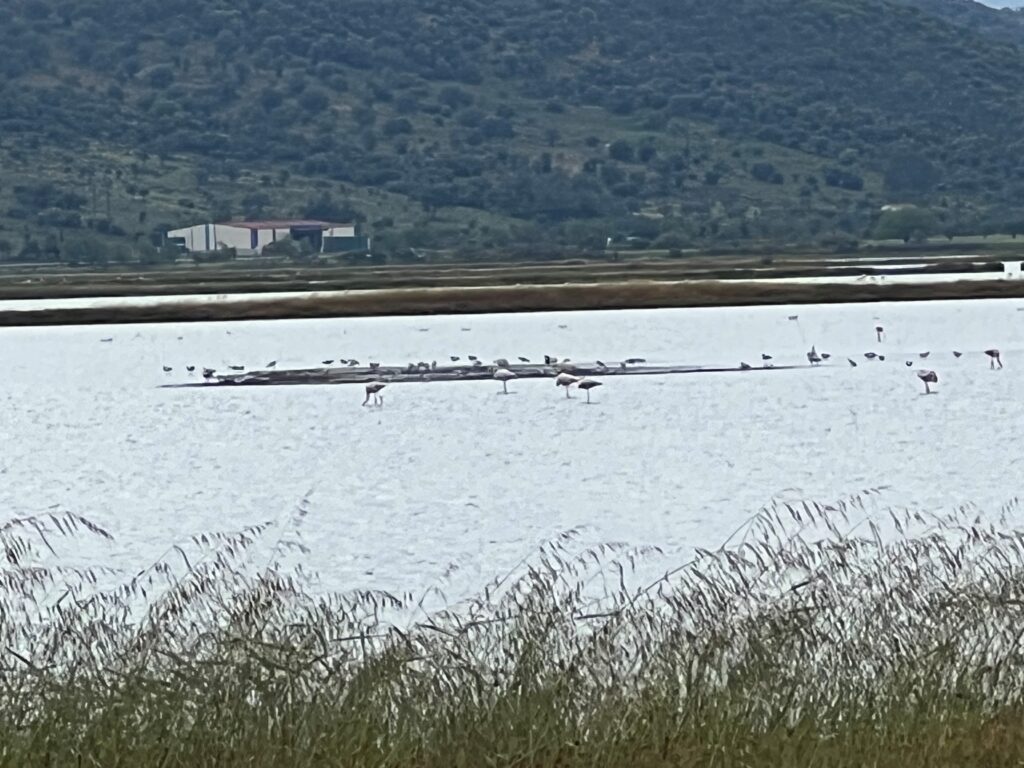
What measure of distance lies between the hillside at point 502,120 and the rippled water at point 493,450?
7388cm

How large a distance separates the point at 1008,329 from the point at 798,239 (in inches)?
2667

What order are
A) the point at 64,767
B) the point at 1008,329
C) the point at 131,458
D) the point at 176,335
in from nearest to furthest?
1. the point at 64,767
2. the point at 131,458
3. the point at 1008,329
4. the point at 176,335

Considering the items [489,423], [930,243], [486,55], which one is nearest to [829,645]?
[489,423]

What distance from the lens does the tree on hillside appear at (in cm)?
11806

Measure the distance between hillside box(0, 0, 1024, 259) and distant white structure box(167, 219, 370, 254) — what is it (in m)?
2.09

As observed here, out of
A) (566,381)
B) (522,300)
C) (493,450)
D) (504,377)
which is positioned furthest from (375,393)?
(522,300)

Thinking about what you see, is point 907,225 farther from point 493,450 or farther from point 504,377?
point 493,450

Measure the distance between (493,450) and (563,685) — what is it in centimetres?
1960

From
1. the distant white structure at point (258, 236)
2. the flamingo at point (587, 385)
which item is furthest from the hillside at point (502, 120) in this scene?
the flamingo at point (587, 385)

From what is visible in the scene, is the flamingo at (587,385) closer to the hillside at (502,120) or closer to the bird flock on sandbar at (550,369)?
the bird flock on sandbar at (550,369)

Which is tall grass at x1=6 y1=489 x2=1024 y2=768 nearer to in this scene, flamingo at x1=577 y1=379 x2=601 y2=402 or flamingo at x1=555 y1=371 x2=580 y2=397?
flamingo at x1=577 y1=379 x2=601 y2=402

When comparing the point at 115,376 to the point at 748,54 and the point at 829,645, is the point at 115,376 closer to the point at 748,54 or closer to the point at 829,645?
the point at 829,645

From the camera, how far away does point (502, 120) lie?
5591 inches

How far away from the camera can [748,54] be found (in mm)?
149875
